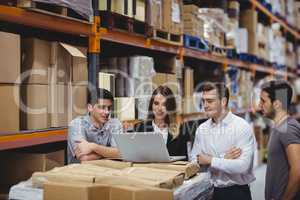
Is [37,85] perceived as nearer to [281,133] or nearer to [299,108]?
[281,133]

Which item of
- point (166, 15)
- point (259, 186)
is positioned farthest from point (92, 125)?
point (259, 186)

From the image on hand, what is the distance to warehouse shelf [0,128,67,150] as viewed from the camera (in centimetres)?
229

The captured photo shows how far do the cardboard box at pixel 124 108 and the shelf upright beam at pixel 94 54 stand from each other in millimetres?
445

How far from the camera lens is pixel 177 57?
4633 millimetres

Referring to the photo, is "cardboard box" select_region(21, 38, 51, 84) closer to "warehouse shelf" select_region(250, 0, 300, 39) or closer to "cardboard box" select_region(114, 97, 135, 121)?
"cardboard box" select_region(114, 97, 135, 121)

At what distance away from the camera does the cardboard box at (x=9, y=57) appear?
91.5 inches

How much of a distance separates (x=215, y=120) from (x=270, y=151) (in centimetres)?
46

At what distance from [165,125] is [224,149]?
1.68 ft

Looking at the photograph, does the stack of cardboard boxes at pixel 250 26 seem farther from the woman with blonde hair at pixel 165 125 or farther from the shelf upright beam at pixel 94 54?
the shelf upright beam at pixel 94 54

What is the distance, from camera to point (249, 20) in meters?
6.82

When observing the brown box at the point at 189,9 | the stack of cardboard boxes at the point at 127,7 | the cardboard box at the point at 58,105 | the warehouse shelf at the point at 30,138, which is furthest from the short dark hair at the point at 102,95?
the brown box at the point at 189,9

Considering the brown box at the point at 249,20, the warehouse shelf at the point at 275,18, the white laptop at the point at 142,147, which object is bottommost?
the white laptop at the point at 142,147

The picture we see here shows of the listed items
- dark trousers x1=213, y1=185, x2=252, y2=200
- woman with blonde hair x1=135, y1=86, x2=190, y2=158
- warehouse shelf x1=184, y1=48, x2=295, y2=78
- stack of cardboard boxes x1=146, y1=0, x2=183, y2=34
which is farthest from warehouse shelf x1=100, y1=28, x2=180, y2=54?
dark trousers x1=213, y1=185, x2=252, y2=200

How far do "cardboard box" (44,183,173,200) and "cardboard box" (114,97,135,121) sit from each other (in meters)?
1.67
